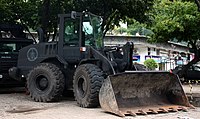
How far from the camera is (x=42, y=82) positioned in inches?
523

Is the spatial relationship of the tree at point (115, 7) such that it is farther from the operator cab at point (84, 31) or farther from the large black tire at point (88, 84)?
the large black tire at point (88, 84)

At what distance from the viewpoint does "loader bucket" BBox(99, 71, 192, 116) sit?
10289mm

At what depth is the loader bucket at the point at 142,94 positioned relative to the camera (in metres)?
10.3

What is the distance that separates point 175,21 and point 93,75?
38.0ft

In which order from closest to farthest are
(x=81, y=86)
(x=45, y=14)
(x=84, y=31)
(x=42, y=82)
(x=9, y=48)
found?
(x=81, y=86) → (x=84, y=31) → (x=42, y=82) → (x=9, y=48) → (x=45, y=14)

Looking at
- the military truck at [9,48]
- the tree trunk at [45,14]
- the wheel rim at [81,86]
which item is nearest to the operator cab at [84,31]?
the wheel rim at [81,86]

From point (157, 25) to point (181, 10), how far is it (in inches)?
74.2

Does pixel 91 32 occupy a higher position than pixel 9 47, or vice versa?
Answer: pixel 91 32

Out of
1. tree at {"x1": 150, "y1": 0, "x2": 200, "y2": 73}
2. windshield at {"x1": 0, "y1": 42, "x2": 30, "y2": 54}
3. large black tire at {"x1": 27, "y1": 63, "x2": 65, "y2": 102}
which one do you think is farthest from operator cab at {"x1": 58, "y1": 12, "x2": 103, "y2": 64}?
tree at {"x1": 150, "y1": 0, "x2": 200, "y2": 73}

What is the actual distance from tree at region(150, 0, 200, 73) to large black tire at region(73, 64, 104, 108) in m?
10.4

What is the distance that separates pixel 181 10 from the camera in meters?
21.2

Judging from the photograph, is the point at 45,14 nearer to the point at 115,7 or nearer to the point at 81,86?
the point at 115,7

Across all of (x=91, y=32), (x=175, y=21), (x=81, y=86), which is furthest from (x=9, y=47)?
(x=175, y=21)

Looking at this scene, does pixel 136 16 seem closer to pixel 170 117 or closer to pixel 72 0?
pixel 72 0
